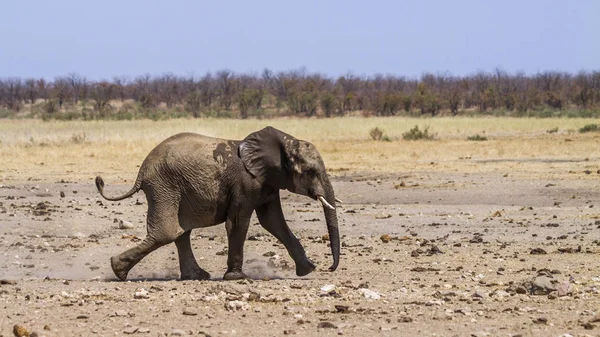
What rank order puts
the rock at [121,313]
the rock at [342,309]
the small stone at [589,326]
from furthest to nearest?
the rock at [342,309] < the rock at [121,313] < the small stone at [589,326]

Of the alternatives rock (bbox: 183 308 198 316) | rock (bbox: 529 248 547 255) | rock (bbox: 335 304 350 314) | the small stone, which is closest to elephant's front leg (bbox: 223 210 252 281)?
rock (bbox: 183 308 198 316)

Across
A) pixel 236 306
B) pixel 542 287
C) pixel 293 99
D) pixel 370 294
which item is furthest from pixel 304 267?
pixel 293 99

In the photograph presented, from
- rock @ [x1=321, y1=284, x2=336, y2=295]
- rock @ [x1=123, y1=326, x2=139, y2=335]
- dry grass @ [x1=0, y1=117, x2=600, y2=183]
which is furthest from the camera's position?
dry grass @ [x1=0, y1=117, x2=600, y2=183]

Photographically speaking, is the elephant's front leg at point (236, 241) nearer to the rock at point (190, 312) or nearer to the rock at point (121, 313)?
the rock at point (190, 312)

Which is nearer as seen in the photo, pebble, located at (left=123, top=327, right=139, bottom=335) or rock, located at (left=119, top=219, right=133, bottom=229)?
pebble, located at (left=123, top=327, right=139, bottom=335)

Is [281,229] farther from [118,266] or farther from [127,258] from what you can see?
[118,266]

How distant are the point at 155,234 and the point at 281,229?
1.39 metres

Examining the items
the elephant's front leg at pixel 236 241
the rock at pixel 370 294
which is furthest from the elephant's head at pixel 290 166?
the rock at pixel 370 294

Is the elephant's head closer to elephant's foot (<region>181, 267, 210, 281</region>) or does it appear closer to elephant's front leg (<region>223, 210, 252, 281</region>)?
elephant's front leg (<region>223, 210, 252, 281</region>)

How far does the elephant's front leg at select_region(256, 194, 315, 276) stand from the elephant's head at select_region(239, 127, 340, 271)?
0.33m

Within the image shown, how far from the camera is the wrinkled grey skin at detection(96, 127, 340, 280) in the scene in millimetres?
11438

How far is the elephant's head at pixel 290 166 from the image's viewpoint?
1145 centimetres

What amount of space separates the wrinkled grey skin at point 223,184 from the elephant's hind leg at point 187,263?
0.24 meters

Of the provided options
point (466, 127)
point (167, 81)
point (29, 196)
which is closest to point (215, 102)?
point (167, 81)
